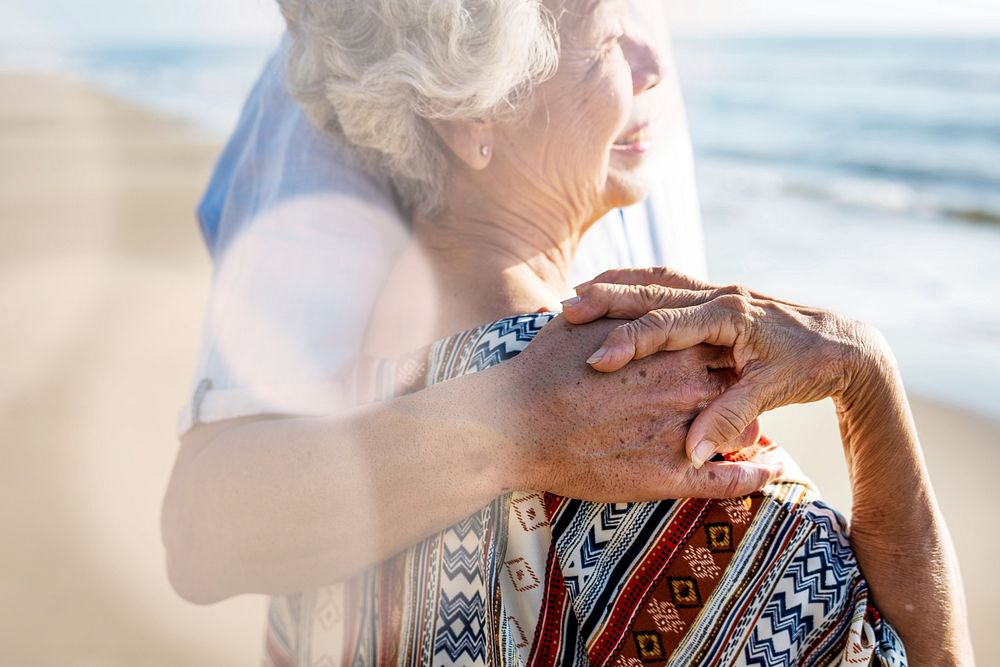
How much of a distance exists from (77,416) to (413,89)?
376 cm

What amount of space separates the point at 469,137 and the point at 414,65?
0.18 meters

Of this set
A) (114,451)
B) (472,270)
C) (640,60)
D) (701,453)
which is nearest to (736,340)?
(701,453)

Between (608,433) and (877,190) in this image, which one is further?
(877,190)

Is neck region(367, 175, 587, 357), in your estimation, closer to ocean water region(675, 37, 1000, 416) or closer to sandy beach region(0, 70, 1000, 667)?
sandy beach region(0, 70, 1000, 667)

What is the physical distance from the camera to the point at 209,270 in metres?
7.21

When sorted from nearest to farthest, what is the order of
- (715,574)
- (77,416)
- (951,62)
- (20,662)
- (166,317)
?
(715,574) → (20,662) → (77,416) → (166,317) → (951,62)

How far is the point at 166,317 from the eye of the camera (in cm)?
605

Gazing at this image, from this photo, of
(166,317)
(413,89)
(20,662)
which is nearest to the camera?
(413,89)

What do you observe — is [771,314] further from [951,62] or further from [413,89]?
[951,62]

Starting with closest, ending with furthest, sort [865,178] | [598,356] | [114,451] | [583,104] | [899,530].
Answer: [598,356] < [899,530] < [583,104] < [114,451] < [865,178]

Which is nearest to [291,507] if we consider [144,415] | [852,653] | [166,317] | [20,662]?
[852,653]

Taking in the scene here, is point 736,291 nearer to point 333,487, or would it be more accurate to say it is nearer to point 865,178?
point 333,487

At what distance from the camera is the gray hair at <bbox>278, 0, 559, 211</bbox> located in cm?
160

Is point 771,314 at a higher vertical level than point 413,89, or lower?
lower
